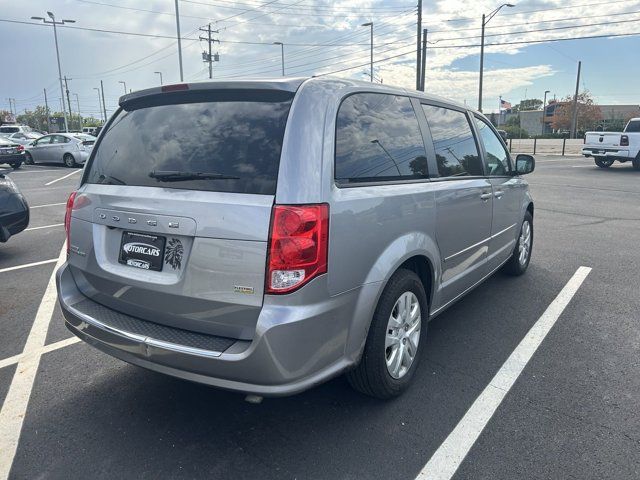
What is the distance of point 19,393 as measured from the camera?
124 inches

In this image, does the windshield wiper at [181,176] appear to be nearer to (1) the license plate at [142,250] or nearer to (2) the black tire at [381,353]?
(1) the license plate at [142,250]

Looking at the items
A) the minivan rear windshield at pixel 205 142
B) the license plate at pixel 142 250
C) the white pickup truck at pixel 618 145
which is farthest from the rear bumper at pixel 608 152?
the license plate at pixel 142 250

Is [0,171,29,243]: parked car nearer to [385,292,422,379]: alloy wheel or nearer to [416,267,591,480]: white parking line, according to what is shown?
[385,292,422,379]: alloy wheel

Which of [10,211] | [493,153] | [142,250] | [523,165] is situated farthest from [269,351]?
[10,211]

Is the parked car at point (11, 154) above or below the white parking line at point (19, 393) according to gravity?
above

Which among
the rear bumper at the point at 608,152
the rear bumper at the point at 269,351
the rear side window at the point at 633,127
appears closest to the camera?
the rear bumper at the point at 269,351

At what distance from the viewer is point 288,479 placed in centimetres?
238

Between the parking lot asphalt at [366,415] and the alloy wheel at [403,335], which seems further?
the alloy wheel at [403,335]

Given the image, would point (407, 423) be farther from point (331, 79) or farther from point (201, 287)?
point (331, 79)

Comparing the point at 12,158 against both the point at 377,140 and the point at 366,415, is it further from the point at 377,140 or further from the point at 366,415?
the point at 366,415

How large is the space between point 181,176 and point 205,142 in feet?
0.70

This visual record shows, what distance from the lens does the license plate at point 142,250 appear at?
8.24 feet

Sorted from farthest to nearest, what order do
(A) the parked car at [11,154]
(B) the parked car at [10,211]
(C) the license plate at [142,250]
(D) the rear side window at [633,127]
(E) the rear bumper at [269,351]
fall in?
1. (D) the rear side window at [633,127]
2. (A) the parked car at [11,154]
3. (B) the parked car at [10,211]
4. (C) the license plate at [142,250]
5. (E) the rear bumper at [269,351]

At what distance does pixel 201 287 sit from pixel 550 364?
254cm
